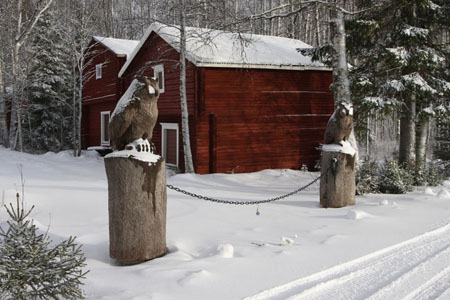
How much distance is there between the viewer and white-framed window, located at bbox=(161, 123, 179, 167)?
1703cm

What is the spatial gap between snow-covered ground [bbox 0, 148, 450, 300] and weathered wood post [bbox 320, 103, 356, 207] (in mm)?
295

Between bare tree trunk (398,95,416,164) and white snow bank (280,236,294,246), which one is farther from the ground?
bare tree trunk (398,95,416,164)

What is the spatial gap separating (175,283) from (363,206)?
5.58m

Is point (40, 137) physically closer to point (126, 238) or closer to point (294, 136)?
point (294, 136)

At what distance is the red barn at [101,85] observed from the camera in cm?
2234

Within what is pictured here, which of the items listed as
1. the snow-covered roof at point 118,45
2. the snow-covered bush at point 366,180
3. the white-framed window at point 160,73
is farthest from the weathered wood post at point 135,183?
the snow-covered roof at point 118,45

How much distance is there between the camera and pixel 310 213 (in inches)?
316

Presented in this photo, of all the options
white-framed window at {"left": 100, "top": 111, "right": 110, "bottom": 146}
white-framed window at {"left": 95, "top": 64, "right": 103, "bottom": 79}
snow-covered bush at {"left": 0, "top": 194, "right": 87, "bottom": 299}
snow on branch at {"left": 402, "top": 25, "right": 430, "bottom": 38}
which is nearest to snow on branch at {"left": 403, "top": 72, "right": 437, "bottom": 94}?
snow on branch at {"left": 402, "top": 25, "right": 430, "bottom": 38}

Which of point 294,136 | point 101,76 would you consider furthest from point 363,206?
point 101,76

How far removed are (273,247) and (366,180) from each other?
18.9ft

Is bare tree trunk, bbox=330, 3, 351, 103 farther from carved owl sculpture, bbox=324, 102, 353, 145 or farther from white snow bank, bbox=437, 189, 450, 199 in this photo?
white snow bank, bbox=437, 189, 450, 199

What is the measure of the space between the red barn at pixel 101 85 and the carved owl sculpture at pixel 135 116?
17.2m

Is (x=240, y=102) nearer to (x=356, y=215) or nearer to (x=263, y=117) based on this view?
(x=263, y=117)

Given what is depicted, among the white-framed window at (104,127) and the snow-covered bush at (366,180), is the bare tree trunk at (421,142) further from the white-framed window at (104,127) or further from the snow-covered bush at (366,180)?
the white-framed window at (104,127)
